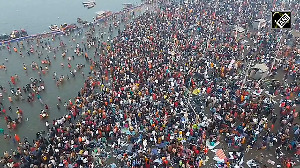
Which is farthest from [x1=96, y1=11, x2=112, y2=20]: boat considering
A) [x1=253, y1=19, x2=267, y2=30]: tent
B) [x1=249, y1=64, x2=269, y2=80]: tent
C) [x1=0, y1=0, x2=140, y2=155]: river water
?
[x1=249, y1=64, x2=269, y2=80]: tent

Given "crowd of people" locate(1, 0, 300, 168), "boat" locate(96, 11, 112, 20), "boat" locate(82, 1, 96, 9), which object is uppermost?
"boat" locate(82, 1, 96, 9)

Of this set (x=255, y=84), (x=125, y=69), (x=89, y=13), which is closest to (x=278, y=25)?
(x=255, y=84)

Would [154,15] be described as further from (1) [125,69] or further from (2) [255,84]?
(2) [255,84]

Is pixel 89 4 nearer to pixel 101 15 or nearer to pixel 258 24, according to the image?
pixel 101 15

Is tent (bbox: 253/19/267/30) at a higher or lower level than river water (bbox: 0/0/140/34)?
lower

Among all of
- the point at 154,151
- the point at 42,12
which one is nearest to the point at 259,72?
the point at 154,151

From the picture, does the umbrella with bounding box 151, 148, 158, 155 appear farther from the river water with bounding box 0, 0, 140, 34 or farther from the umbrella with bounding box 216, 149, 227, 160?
the river water with bounding box 0, 0, 140, 34

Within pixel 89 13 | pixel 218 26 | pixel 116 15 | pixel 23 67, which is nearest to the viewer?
pixel 23 67
